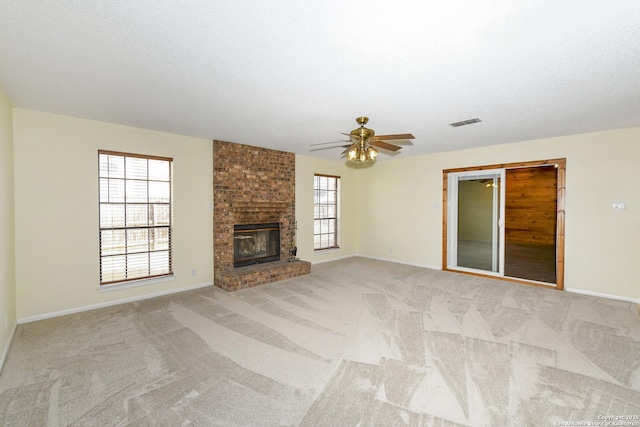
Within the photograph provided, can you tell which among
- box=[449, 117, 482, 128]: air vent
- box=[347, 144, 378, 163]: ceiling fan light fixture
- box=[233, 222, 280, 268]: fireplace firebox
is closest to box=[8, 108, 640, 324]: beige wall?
box=[233, 222, 280, 268]: fireplace firebox

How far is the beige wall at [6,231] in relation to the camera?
2.71 m

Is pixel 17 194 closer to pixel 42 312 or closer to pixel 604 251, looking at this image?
pixel 42 312

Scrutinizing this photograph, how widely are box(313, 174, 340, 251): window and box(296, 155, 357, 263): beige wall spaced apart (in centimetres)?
14

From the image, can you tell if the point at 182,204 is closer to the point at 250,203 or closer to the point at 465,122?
the point at 250,203

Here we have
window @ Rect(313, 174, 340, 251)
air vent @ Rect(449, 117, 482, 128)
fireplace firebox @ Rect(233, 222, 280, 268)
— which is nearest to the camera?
air vent @ Rect(449, 117, 482, 128)

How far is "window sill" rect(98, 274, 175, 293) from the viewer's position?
4.02m

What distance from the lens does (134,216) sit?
432cm

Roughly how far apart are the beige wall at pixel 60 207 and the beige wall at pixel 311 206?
9.89 ft

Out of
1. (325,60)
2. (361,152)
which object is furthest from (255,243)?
(325,60)

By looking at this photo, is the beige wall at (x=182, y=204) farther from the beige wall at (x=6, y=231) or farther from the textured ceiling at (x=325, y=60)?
the textured ceiling at (x=325, y=60)

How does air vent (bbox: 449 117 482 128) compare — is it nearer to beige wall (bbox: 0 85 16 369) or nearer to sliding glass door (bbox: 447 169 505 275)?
sliding glass door (bbox: 447 169 505 275)

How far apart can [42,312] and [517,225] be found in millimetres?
10331

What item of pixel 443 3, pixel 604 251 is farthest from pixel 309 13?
pixel 604 251

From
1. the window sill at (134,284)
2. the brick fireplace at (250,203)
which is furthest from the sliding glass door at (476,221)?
the window sill at (134,284)
